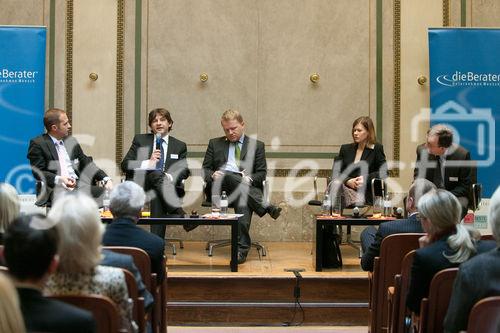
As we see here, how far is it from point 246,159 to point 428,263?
3638 millimetres

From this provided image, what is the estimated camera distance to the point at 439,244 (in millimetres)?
3254

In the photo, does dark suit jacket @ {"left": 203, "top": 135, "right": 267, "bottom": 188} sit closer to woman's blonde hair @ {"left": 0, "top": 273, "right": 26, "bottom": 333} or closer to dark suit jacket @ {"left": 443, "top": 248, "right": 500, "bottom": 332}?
dark suit jacket @ {"left": 443, "top": 248, "right": 500, "bottom": 332}

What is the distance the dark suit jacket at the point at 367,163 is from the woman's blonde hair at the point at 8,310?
17.3 ft

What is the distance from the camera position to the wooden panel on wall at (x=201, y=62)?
7.65 metres

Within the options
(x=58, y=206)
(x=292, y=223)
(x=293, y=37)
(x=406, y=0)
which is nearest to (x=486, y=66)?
(x=406, y=0)

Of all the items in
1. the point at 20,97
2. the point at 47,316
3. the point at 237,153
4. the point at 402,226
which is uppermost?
the point at 20,97

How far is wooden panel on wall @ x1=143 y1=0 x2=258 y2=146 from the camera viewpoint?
765 centimetres

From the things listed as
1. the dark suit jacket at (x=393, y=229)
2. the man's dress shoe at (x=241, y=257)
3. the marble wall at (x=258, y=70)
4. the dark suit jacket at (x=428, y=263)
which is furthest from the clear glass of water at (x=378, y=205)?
the dark suit jacket at (x=428, y=263)

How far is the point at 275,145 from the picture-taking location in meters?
7.69

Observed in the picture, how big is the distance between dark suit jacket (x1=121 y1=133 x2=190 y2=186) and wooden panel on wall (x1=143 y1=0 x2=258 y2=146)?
847 millimetres

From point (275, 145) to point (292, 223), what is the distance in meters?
0.81

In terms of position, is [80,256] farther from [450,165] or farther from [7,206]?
[450,165]

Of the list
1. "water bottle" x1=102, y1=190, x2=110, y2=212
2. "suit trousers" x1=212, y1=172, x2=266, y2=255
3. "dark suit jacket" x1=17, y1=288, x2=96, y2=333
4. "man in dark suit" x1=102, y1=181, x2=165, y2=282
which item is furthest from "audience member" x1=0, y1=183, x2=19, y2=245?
"suit trousers" x1=212, y1=172, x2=266, y2=255

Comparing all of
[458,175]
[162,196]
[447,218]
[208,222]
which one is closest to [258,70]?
[162,196]
